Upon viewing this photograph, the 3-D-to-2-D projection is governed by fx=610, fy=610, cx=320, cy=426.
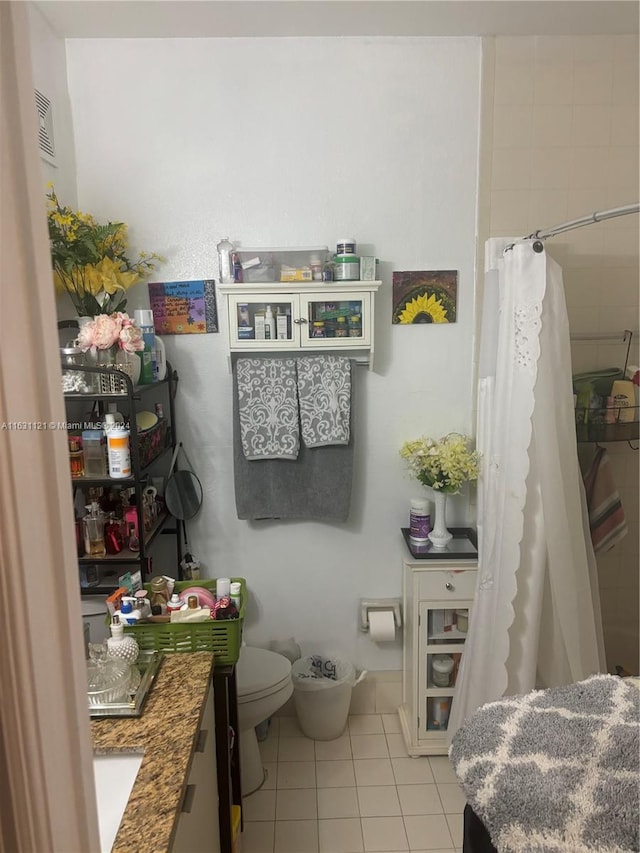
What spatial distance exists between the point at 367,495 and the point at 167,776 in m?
1.45

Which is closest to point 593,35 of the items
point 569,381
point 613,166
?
point 613,166

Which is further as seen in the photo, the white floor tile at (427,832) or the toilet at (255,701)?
the toilet at (255,701)

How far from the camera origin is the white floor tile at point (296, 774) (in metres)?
2.28

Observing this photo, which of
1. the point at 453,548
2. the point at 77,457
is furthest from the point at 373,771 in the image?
the point at 77,457

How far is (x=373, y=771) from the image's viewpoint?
2.34 meters

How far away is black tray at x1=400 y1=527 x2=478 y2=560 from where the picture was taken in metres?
2.35

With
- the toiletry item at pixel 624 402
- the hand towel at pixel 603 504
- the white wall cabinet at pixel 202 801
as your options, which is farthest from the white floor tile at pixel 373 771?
the toiletry item at pixel 624 402

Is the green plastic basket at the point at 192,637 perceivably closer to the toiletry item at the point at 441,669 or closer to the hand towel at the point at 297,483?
the hand towel at the point at 297,483

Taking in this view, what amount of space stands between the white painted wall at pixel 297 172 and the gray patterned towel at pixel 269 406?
167 millimetres

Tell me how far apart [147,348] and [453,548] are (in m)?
1.40

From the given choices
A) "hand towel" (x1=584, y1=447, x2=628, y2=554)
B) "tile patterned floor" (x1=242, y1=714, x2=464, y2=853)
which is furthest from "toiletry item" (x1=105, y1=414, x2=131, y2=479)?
"hand towel" (x1=584, y1=447, x2=628, y2=554)

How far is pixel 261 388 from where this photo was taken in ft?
7.70

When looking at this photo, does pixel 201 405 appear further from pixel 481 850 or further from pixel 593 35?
pixel 593 35

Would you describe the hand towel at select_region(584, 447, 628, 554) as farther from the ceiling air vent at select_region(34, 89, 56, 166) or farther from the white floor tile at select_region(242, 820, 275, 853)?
the ceiling air vent at select_region(34, 89, 56, 166)
